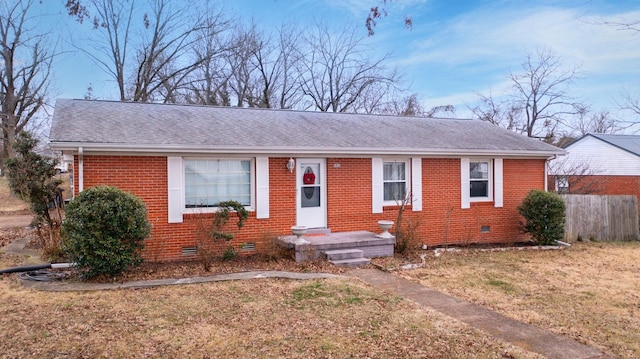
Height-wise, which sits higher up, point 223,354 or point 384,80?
point 384,80

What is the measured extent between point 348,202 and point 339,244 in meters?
1.62

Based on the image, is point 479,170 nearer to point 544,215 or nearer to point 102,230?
point 544,215

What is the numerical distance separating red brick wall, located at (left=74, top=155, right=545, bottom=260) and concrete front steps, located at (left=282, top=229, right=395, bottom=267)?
565mm

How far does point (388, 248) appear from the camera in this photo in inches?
385

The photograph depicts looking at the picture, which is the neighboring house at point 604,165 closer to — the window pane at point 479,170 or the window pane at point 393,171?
the window pane at point 479,170

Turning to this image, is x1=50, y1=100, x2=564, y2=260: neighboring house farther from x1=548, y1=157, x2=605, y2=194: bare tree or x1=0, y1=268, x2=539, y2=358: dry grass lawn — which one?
x1=548, y1=157, x2=605, y2=194: bare tree

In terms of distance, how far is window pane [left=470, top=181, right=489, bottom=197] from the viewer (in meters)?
12.0

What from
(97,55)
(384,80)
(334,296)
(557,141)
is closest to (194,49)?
(97,55)

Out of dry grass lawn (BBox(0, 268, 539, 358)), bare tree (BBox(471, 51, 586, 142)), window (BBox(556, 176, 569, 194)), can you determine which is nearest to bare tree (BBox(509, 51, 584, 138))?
bare tree (BBox(471, 51, 586, 142))

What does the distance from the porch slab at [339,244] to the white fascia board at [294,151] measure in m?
1.90

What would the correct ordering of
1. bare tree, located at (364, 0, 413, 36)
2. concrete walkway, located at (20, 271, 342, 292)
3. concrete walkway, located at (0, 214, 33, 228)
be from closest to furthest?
bare tree, located at (364, 0, 413, 36) → concrete walkway, located at (20, 271, 342, 292) → concrete walkway, located at (0, 214, 33, 228)

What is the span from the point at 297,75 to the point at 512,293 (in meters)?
22.3

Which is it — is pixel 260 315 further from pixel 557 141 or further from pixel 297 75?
pixel 557 141

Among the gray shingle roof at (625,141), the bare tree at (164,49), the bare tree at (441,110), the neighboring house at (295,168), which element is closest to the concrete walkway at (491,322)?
the neighboring house at (295,168)
